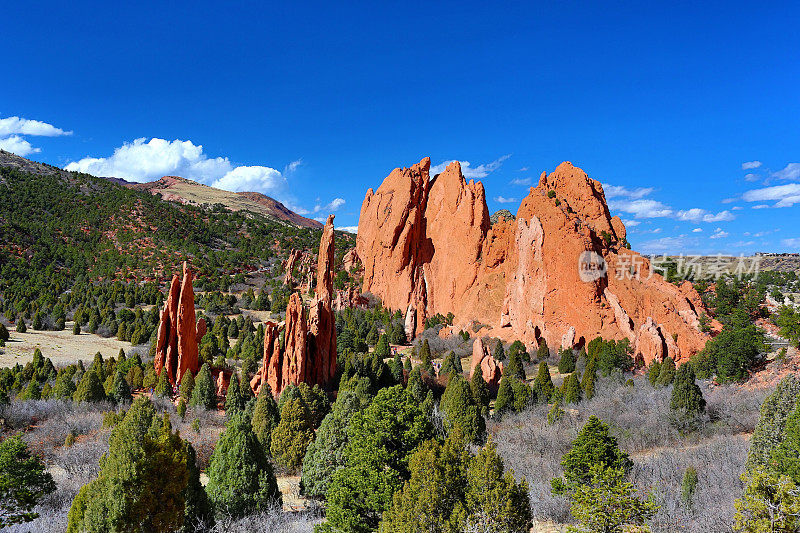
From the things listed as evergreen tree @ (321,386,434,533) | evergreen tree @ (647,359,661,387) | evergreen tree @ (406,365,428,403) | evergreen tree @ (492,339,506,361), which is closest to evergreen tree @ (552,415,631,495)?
evergreen tree @ (321,386,434,533)

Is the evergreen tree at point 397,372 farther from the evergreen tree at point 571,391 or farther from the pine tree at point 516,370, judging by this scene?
the evergreen tree at point 571,391

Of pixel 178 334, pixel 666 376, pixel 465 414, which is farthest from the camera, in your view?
pixel 178 334

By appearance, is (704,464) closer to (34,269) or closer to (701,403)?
(701,403)

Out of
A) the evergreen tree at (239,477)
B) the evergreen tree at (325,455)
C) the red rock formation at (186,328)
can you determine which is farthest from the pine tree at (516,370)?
the evergreen tree at (239,477)

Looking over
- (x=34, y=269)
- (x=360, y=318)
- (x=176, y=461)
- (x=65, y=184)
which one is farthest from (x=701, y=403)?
(x=65, y=184)

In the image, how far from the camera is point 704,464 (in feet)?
57.7

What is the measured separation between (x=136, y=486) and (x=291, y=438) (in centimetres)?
1146

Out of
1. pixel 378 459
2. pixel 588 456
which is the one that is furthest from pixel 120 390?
pixel 588 456

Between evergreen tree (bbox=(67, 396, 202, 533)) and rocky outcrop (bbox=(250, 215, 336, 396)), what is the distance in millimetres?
18435

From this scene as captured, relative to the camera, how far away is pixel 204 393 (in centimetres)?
2723

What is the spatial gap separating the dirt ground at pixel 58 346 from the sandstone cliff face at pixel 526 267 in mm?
35277

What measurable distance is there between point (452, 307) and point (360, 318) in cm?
1263

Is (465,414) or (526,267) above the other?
(526,267)

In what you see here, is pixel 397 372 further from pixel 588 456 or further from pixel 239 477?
pixel 239 477
